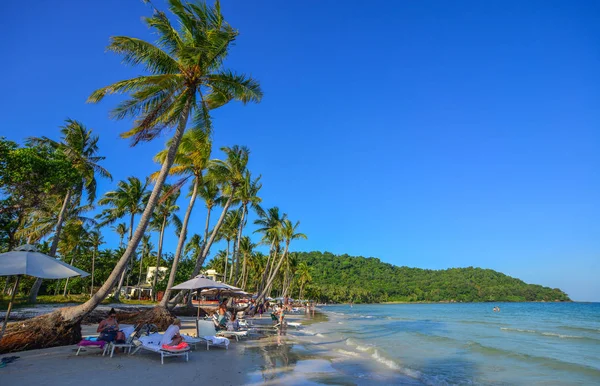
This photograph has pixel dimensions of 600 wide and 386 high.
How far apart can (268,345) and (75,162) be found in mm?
18619

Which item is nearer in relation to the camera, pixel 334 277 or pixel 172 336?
pixel 172 336

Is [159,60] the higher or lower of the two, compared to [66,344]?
higher

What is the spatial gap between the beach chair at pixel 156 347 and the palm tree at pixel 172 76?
108 inches

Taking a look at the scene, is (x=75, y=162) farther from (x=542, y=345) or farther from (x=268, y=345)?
(x=542, y=345)

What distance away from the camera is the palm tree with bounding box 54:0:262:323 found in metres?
11.6

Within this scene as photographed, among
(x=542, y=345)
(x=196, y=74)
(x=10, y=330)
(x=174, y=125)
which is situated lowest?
(x=542, y=345)

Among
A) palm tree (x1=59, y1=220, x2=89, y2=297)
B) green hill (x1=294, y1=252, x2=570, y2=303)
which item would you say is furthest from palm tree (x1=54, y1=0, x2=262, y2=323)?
green hill (x1=294, y1=252, x2=570, y2=303)

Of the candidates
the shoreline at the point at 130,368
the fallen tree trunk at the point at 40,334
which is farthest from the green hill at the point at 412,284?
the fallen tree trunk at the point at 40,334

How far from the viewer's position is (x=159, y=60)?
12.0 m

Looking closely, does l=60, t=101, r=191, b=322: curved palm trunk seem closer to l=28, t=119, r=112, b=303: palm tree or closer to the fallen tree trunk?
the fallen tree trunk

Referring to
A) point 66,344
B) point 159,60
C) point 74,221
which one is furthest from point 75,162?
point 66,344

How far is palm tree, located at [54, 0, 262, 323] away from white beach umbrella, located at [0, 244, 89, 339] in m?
2.63

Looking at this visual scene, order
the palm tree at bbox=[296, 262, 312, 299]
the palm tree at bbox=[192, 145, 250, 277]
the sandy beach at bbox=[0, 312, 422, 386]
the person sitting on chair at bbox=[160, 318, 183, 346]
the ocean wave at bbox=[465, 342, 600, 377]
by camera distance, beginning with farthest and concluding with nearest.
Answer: the palm tree at bbox=[296, 262, 312, 299] < the palm tree at bbox=[192, 145, 250, 277] < the ocean wave at bbox=[465, 342, 600, 377] < the person sitting on chair at bbox=[160, 318, 183, 346] < the sandy beach at bbox=[0, 312, 422, 386]

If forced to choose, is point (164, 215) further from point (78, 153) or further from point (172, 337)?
point (172, 337)
